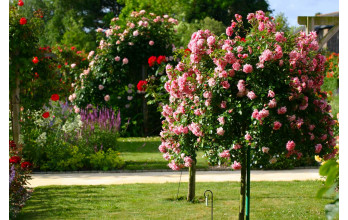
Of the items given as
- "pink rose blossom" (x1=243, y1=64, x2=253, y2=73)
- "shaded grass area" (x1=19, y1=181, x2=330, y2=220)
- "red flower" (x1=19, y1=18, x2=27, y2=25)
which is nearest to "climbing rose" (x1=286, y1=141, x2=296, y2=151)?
"pink rose blossom" (x1=243, y1=64, x2=253, y2=73)

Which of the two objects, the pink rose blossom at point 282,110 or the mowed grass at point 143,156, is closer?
the pink rose blossom at point 282,110

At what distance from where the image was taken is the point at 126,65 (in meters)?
11.4

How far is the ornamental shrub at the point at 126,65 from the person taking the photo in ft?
37.3

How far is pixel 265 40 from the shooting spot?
351cm

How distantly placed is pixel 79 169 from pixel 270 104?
439 cm

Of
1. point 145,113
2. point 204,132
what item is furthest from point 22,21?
point 145,113

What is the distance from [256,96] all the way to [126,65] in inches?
327

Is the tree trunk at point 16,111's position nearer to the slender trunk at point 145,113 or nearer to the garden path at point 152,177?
the garden path at point 152,177

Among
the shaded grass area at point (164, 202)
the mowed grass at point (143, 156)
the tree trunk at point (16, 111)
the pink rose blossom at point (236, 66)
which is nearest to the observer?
the pink rose blossom at point (236, 66)

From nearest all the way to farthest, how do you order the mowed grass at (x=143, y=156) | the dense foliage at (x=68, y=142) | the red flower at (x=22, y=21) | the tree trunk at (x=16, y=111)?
the red flower at (x=22, y=21) → the tree trunk at (x=16, y=111) → the dense foliage at (x=68, y=142) → the mowed grass at (x=143, y=156)

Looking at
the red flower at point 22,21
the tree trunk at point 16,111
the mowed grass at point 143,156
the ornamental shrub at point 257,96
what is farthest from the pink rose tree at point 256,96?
the tree trunk at point 16,111

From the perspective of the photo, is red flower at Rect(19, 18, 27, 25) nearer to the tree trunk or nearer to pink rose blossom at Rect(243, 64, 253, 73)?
the tree trunk

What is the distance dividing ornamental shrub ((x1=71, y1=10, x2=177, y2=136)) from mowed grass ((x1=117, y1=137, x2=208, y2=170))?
5.15 ft

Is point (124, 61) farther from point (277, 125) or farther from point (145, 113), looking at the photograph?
point (277, 125)
